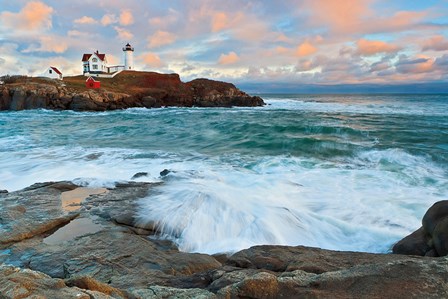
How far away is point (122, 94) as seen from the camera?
160 ft

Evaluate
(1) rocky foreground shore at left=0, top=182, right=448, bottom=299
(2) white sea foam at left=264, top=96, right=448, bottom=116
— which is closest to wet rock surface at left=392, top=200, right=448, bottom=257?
(1) rocky foreground shore at left=0, top=182, right=448, bottom=299

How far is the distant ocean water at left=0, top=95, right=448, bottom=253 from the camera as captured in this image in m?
6.00

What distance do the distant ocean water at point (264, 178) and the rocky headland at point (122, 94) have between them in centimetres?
2612

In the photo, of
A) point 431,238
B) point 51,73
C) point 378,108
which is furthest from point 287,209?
point 51,73

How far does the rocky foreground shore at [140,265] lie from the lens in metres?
2.72

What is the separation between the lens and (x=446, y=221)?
14.2 ft

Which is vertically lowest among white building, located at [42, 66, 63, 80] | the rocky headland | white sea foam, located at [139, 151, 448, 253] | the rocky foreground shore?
white sea foam, located at [139, 151, 448, 253]

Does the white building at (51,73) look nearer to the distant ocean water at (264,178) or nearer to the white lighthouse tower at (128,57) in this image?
the white lighthouse tower at (128,57)

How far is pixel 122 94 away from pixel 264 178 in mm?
42647

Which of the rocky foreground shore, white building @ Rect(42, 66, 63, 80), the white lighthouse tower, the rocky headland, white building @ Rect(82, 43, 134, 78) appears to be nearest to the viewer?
the rocky foreground shore

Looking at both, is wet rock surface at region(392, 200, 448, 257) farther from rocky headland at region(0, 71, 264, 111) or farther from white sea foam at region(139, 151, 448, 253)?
rocky headland at region(0, 71, 264, 111)

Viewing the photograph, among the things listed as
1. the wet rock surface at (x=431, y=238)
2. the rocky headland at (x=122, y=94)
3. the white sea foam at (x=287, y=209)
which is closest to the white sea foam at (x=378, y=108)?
the rocky headland at (x=122, y=94)

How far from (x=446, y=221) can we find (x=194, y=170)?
692 centimetres

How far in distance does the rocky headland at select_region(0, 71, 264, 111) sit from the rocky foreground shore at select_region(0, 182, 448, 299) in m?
39.6
